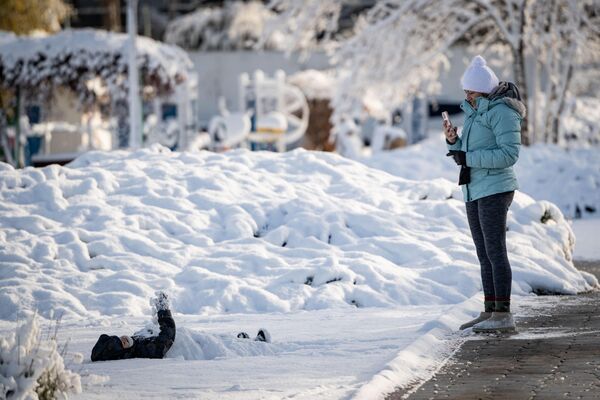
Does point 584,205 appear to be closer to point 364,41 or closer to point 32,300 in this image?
point 364,41

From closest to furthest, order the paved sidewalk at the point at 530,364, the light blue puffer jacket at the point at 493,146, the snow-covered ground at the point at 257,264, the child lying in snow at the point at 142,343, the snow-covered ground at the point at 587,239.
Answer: the paved sidewalk at the point at 530,364
the snow-covered ground at the point at 257,264
the child lying in snow at the point at 142,343
the light blue puffer jacket at the point at 493,146
the snow-covered ground at the point at 587,239

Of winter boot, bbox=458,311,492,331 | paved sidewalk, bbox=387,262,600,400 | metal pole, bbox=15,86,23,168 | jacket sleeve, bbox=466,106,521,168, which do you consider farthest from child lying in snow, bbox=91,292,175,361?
metal pole, bbox=15,86,23,168

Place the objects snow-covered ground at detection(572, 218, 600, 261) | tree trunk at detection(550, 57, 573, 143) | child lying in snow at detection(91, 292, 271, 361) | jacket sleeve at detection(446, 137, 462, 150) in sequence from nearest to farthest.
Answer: child lying in snow at detection(91, 292, 271, 361) < jacket sleeve at detection(446, 137, 462, 150) < snow-covered ground at detection(572, 218, 600, 261) < tree trunk at detection(550, 57, 573, 143)

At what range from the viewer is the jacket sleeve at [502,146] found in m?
8.83

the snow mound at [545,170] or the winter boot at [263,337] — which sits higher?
the winter boot at [263,337]

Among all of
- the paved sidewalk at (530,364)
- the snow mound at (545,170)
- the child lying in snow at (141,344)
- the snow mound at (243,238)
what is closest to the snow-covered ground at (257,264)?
the snow mound at (243,238)

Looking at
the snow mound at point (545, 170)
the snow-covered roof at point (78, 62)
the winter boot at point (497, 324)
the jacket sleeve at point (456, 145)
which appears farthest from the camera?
the snow-covered roof at point (78, 62)

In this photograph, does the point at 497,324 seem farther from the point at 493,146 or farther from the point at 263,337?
the point at 263,337

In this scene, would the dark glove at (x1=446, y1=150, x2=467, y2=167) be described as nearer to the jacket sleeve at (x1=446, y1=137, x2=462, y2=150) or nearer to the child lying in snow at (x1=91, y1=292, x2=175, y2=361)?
the jacket sleeve at (x1=446, y1=137, x2=462, y2=150)

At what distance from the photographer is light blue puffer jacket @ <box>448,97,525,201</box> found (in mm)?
8852

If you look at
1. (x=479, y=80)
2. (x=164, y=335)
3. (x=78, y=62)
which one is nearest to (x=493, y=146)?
(x=479, y=80)

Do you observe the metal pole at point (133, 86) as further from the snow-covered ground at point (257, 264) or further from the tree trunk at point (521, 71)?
the snow-covered ground at point (257, 264)

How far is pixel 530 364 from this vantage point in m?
7.52

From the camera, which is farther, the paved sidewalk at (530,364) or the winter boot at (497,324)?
the winter boot at (497,324)
